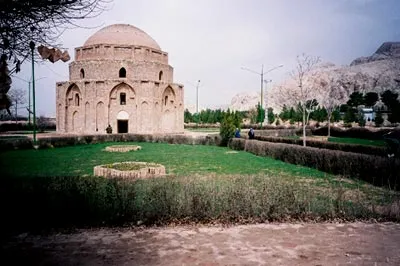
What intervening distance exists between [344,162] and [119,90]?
3129 cm

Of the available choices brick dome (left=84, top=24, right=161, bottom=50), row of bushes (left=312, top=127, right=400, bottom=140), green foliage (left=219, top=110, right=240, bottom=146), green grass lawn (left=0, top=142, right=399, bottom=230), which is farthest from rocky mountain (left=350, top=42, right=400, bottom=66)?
green grass lawn (left=0, top=142, right=399, bottom=230)

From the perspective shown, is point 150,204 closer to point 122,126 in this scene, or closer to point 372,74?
point 122,126

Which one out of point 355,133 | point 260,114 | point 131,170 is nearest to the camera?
point 131,170

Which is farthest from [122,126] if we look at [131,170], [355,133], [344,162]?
Answer: [344,162]

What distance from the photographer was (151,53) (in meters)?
43.6

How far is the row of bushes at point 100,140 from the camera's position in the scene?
76.2 ft

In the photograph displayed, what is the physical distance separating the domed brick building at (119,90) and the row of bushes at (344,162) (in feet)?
74.4

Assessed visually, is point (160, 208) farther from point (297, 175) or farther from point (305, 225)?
point (297, 175)

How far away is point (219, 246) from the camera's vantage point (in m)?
5.27

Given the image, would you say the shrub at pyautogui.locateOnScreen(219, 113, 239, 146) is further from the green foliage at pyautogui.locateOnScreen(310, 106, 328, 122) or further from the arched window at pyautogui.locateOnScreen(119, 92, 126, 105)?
the green foliage at pyautogui.locateOnScreen(310, 106, 328, 122)

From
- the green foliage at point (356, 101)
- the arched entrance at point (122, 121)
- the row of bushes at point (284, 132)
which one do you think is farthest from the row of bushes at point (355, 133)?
the green foliage at point (356, 101)

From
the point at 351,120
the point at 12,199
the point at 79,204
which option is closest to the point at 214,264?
the point at 79,204

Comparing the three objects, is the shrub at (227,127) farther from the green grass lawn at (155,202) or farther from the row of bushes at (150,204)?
the row of bushes at (150,204)

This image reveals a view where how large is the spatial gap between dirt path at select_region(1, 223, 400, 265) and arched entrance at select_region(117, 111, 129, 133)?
34.8 m
